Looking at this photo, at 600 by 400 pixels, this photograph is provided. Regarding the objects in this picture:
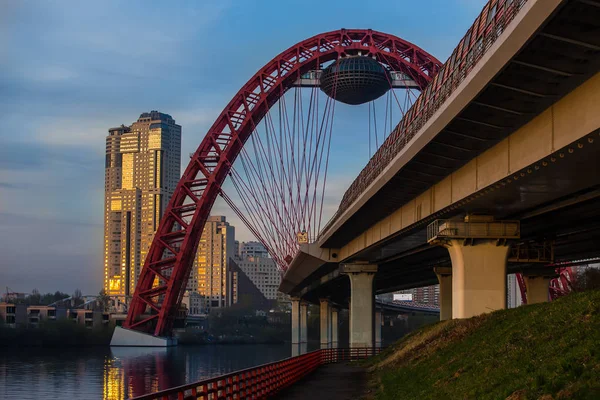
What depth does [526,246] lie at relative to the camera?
1666 inches

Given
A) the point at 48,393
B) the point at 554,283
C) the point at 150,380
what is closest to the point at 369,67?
the point at 150,380

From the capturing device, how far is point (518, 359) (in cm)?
1761

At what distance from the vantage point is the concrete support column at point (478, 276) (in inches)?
1371

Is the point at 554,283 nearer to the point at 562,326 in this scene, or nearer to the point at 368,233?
the point at 368,233

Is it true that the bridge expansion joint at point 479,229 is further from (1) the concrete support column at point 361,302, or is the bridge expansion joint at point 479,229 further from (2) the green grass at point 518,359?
(1) the concrete support column at point 361,302

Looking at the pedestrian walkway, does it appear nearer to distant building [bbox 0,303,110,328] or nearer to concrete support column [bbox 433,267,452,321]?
concrete support column [bbox 433,267,452,321]

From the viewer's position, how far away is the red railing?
17219 millimetres

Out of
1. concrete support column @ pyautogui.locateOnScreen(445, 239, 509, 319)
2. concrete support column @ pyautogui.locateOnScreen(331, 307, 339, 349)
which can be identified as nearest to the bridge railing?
concrete support column @ pyautogui.locateOnScreen(445, 239, 509, 319)

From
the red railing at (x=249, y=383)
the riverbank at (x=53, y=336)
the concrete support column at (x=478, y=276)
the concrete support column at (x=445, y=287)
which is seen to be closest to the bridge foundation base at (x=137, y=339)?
the riverbank at (x=53, y=336)

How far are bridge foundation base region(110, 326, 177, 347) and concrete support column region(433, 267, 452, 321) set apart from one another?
140ft

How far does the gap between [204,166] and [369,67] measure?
23577 mm

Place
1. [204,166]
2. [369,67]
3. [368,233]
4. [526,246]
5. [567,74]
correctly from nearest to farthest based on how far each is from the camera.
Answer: [567,74] → [526,246] → [368,233] → [369,67] → [204,166]

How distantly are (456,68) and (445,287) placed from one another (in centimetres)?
4416

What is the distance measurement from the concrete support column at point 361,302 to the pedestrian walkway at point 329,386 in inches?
714
